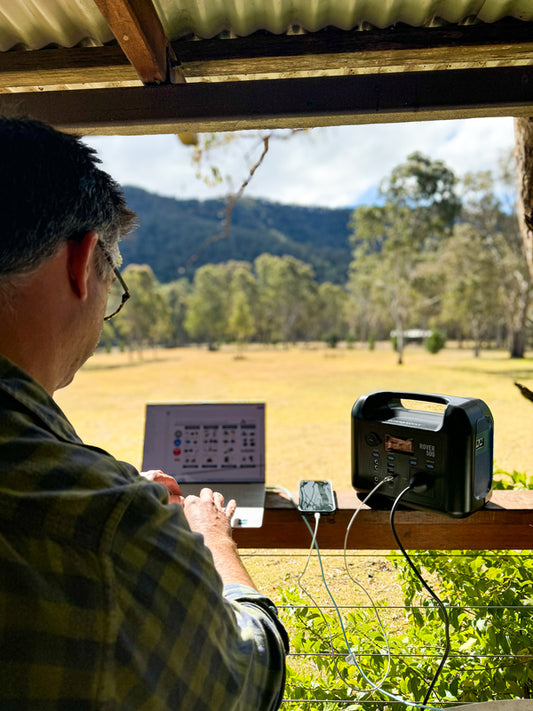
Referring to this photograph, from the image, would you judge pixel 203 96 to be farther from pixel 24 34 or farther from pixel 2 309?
pixel 2 309

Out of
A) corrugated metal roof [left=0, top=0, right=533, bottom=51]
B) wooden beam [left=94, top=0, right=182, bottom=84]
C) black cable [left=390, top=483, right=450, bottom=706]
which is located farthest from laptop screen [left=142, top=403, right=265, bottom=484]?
corrugated metal roof [left=0, top=0, right=533, bottom=51]

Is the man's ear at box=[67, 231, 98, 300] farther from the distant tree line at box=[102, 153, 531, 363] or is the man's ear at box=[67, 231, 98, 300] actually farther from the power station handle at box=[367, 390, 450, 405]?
the distant tree line at box=[102, 153, 531, 363]

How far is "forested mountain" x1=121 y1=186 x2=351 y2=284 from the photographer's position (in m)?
45.4

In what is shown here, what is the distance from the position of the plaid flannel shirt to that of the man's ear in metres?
0.14

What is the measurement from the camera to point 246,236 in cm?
5184

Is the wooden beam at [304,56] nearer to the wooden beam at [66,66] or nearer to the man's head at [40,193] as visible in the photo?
the wooden beam at [66,66]

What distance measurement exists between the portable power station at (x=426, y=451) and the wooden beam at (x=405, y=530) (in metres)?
0.06

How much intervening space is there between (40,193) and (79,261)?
0.26ft

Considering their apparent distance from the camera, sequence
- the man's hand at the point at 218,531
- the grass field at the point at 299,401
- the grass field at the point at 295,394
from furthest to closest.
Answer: the grass field at the point at 295,394 → the grass field at the point at 299,401 → the man's hand at the point at 218,531

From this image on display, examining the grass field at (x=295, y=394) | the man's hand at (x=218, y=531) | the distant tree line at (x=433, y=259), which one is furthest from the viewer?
the distant tree line at (x=433, y=259)

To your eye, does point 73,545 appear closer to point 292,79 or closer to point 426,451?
point 426,451

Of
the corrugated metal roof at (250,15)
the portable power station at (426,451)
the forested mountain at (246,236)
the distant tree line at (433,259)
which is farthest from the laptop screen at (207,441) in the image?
the forested mountain at (246,236)

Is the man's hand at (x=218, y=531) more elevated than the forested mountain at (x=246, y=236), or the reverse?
the forested mountain at (x=246, y=236)

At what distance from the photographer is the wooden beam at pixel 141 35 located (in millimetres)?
1033
